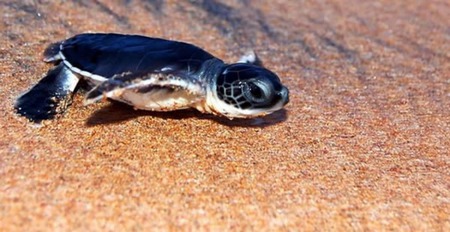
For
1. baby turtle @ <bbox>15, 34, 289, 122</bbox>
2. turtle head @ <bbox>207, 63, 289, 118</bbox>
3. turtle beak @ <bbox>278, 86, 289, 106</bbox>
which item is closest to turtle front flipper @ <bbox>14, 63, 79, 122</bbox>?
baby turtle @ <bbox>15, 34, 289, 122</bbox>

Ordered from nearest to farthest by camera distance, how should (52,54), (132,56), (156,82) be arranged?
1. (156,82)
2. (132,56)
3. (52,54)

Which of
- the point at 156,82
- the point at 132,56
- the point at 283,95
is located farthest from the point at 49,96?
the point at 283,95

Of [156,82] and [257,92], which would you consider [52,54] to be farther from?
[257,92]

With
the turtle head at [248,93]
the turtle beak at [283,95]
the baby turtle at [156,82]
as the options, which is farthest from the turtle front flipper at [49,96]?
the turtle beak at [283,95]

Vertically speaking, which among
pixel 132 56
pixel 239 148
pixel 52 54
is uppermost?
pixel 132 56

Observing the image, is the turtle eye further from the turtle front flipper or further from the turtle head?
the turtle front flipper

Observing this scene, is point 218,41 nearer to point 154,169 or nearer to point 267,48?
point 267,48

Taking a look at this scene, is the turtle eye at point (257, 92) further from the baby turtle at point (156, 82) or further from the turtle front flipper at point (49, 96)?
the turtle front flipper at point (49, 96)
